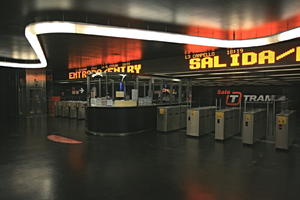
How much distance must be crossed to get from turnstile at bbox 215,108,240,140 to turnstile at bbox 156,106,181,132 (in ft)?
5.74

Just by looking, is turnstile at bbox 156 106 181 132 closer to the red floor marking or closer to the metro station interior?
the metro station interior

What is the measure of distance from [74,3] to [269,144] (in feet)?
18.5

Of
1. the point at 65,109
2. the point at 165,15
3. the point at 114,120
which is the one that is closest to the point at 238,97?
the point at 114,120

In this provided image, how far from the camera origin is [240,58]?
6.45 metres

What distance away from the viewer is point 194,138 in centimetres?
642

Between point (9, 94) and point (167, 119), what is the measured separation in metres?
9.72

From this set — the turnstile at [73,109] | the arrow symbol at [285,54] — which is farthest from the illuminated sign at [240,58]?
the turnstile at [73,109]

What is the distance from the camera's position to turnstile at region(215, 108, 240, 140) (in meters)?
6.11

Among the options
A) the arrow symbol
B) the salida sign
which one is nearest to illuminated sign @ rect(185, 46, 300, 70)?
the arrow symbol

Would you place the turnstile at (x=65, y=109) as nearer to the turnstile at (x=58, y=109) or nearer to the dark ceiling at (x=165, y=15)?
the turnstile at (x=58, y=109)

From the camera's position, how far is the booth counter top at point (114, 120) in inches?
267

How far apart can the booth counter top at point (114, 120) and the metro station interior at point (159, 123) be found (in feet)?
0.10

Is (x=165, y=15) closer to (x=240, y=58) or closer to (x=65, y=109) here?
(x=240, y=58)

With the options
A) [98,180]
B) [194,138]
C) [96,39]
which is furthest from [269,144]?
[96,39]
